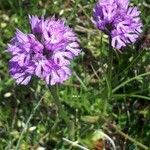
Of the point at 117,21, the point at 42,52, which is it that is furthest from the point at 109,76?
the point at 42,52

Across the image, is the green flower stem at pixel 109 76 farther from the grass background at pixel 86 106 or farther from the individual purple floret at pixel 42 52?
the individual purple floret at pixel 42 52

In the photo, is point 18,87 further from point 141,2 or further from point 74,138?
point 141,2

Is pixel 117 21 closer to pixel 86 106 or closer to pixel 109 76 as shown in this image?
pixel 109 76

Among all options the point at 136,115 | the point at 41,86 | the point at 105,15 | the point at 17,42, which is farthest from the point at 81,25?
the point at 17,42

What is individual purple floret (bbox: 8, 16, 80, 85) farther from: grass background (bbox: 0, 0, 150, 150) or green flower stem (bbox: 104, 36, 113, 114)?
grass background (bbox: 0, 0, 150, 150)

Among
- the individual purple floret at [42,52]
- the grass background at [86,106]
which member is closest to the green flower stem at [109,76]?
the grass background at [86,106]

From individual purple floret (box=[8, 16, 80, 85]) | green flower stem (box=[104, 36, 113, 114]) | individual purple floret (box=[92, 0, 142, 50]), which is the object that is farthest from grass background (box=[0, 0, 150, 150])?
individual purple floret (box=[8, 16, 80, 85])
